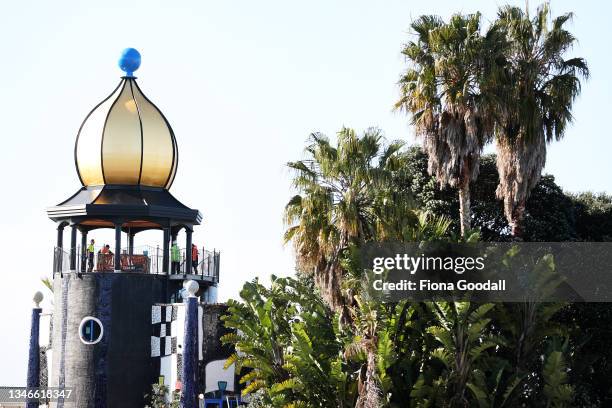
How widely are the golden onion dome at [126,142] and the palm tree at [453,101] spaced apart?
10.5 m

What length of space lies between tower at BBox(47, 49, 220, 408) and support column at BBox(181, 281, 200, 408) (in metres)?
2.96

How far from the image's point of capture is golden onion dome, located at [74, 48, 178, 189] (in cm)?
3906

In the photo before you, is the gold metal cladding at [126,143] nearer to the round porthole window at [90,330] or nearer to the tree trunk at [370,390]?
the round porthole window at [90,330]

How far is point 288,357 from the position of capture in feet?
101

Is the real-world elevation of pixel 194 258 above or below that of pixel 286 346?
above

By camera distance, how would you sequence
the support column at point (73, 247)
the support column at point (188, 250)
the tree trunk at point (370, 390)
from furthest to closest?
1. the support column at point (188, 250)
2. the support column at point (73, 247)
3. the tree trunk at point (370, 390)

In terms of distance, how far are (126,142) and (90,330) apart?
6697 millimetres

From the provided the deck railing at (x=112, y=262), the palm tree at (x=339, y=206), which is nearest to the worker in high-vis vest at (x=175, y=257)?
the deck railing at (x=112, y=262)

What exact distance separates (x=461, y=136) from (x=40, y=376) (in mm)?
20037

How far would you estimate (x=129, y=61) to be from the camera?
40.3 meters

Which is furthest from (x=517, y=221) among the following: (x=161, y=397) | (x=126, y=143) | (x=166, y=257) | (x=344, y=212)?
(x=126, y=143)

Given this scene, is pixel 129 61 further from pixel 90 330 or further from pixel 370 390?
pixel 370 390

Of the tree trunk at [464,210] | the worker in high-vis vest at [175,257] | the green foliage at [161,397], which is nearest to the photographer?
the tree trunk at [464,210]

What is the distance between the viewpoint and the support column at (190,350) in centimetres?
3488
